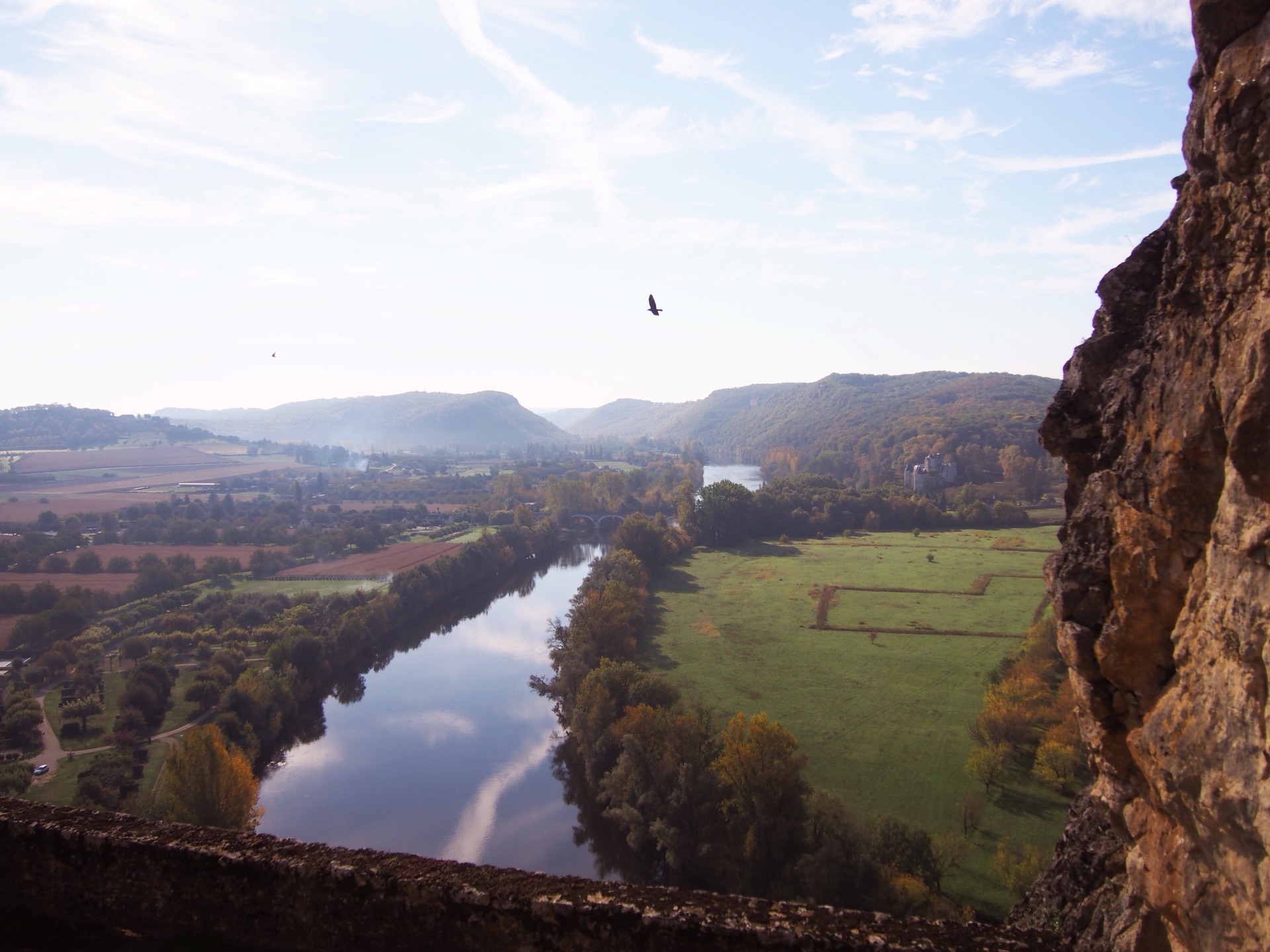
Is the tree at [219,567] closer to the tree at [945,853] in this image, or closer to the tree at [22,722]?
the tree at [22,722]

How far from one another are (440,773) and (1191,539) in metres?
21.7

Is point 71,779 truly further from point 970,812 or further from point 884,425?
point 884,425

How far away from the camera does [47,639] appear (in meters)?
30.2

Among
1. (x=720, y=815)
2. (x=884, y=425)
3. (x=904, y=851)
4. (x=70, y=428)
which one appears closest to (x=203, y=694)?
(x=720, y=815)

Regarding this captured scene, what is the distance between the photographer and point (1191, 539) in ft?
12.8

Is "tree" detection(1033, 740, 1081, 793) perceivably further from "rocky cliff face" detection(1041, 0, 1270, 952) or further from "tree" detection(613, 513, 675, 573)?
"tree" detection(613, 513, 675, 573)

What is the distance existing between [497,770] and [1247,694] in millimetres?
21368

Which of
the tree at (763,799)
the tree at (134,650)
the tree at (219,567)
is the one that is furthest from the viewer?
the tree at (219,567)

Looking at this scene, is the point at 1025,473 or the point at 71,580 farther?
the point at 1025,473

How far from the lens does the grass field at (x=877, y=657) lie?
59.8ft

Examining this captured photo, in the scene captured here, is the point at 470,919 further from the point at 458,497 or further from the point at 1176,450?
the point at 458,497

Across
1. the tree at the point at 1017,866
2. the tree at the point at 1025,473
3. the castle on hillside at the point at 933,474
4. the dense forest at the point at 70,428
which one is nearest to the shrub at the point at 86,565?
the tree at the point at 1017,866

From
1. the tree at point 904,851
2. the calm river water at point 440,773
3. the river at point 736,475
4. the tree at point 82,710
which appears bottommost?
the calm river water at point 440,773

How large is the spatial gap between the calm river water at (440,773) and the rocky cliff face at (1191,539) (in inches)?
Result: 601
